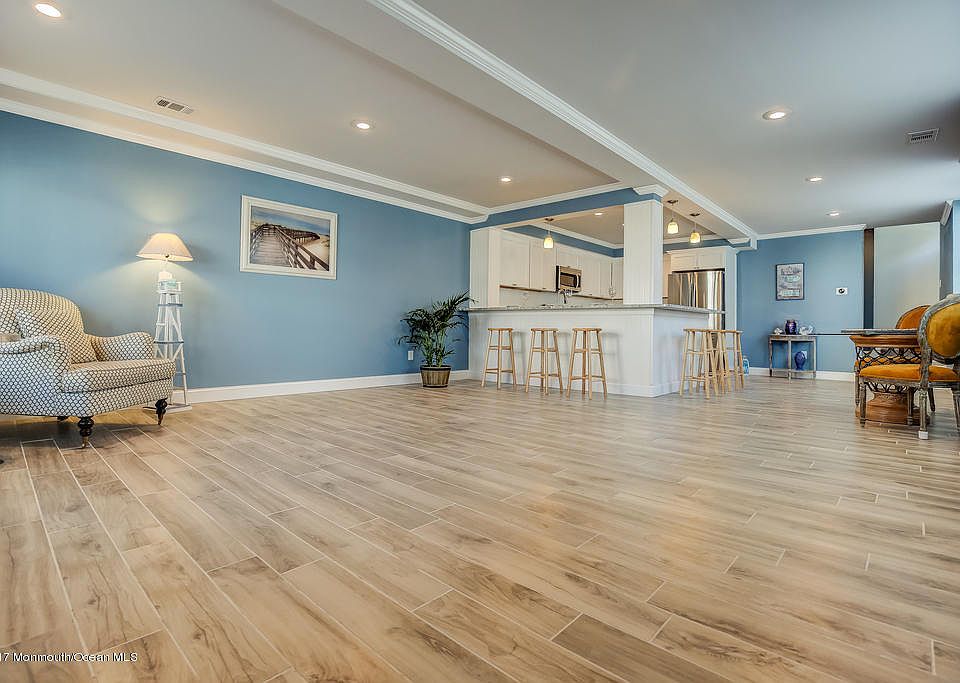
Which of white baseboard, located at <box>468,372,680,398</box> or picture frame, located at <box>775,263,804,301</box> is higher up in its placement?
picture frame, located at <box>775,263,804,301</box>

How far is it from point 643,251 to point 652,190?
678 millimetres

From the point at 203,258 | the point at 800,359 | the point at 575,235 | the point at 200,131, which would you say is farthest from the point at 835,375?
the point at 200,131

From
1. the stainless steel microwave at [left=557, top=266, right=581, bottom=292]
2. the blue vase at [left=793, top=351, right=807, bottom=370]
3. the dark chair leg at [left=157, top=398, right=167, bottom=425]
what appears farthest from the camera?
the stainless steel microwave at [left=557, top=266, right=581, bottom=292]

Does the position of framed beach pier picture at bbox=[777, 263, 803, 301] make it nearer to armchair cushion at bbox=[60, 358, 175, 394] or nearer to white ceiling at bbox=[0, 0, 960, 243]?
white ceiling at bbox=[0, 0, 960, 243]

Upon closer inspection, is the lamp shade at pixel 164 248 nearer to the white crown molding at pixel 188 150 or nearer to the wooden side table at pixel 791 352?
the white crown molding at pixel 188 150

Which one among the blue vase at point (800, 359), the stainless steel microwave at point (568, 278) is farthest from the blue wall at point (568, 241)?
the blue vase at point (800, 359)

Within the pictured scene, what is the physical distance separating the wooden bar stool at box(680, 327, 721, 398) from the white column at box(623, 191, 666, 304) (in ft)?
2.11

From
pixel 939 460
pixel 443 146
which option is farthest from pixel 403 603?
pixel 443 146

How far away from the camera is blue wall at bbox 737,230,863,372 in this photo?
7918 mm

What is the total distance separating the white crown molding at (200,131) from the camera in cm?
359

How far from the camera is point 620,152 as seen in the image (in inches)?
183

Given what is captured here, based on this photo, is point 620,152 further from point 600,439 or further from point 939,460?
point 939,460

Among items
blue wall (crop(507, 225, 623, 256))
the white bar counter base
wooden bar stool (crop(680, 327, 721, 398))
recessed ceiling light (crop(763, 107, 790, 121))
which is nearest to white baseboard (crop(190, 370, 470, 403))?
the white bar counter base

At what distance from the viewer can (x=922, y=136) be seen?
4.38 meters
